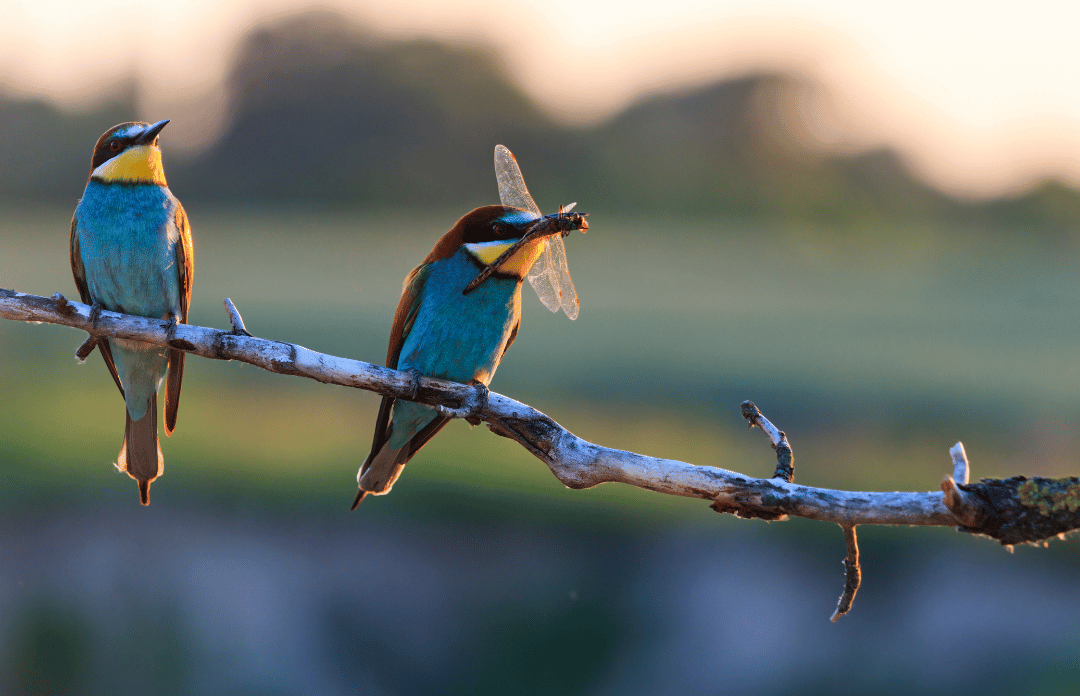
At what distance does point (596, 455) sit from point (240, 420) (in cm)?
615

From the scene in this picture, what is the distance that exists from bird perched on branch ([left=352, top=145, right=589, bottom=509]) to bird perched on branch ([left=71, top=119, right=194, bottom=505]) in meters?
0.60

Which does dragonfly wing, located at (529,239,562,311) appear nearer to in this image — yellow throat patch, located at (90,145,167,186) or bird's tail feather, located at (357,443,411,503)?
bird's tail feather, located at (357,443,411,503)

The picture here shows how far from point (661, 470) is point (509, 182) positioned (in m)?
1.00

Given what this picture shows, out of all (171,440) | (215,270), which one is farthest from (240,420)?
(215,270)

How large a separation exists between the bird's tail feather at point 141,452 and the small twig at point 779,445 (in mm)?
1607

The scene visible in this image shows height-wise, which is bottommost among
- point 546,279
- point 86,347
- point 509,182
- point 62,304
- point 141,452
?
point 141,452

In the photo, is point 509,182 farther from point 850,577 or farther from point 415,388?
point 850,577

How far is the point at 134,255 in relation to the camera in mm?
2236

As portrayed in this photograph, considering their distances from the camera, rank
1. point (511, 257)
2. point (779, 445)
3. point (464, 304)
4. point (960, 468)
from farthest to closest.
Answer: point (464, 304), point (511, 257), point (779, 445), point (960, 468)

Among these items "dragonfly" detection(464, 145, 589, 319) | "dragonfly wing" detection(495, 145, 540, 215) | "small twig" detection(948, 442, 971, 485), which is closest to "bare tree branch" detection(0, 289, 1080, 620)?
"small twig" detection(948, 442, 971, 485)

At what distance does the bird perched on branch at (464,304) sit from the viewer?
7.00 ft

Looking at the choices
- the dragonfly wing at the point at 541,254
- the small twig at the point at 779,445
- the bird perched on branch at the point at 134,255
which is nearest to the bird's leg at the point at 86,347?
the bird perched on branch at the point at 134,255

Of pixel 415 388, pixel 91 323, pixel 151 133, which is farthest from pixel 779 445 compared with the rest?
pixel 151 133

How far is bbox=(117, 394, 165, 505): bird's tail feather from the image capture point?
Result: 2.24 meters
